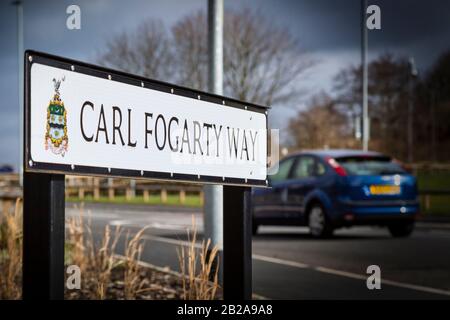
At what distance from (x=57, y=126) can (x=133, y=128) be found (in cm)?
46

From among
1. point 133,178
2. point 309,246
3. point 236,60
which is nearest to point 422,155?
point 236,60

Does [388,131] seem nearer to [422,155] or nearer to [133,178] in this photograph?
[422,155]

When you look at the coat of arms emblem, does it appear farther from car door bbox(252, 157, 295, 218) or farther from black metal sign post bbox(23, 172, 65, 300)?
car door bbox(252, 157, 295, 218)

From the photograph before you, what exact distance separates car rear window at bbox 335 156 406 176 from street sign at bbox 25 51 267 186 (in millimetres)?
9983

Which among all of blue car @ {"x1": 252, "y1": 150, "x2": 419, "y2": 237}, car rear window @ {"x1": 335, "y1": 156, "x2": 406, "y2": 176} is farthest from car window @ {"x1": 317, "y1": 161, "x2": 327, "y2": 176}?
car rear window @ {"x1": 335, "y1": 156, "x2": 406, "y2": 176}

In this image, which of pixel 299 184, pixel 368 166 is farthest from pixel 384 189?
pixel 299 184

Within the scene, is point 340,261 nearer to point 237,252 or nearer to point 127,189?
point 237,252

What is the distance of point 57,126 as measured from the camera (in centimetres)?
265

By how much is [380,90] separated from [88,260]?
55.6m

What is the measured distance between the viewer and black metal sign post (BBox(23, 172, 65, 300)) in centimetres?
256

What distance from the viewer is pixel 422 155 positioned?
6384 centimetres

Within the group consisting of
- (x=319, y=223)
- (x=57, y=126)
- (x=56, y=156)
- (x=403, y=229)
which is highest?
(x=57, y=126)

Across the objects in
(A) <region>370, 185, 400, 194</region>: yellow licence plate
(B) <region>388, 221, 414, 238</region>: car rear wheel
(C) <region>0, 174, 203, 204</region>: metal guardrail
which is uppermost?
(A) <region>370, 185, 400, 194</region>: yellow licence plate
